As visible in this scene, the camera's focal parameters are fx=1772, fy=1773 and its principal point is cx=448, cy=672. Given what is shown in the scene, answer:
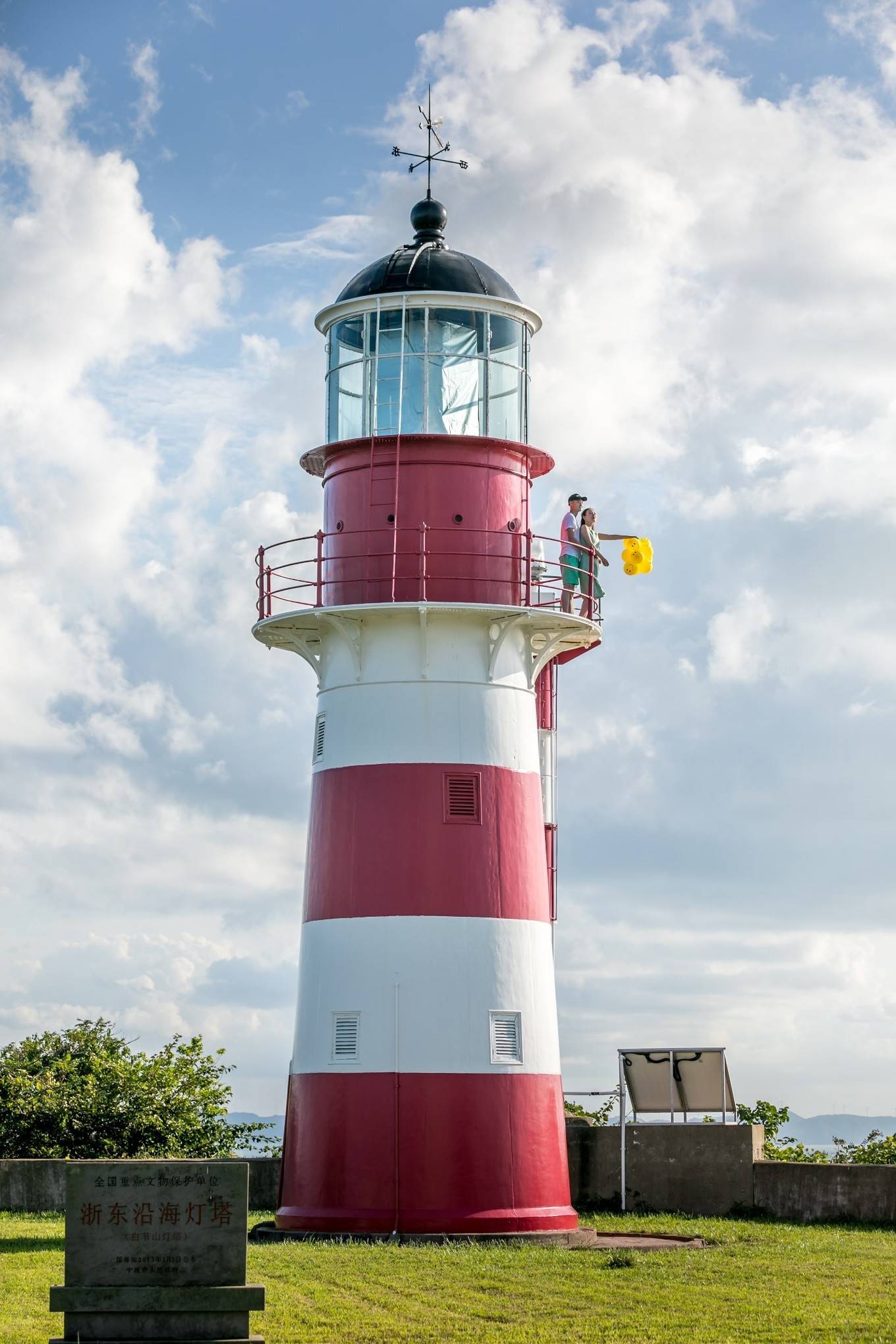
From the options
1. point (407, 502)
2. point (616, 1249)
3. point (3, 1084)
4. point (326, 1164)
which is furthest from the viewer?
point (3, 1084)

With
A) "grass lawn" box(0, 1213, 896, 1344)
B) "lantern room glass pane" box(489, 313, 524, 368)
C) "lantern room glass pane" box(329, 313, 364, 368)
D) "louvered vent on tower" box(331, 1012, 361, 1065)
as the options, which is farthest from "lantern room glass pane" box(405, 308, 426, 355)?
"grass lawn" box(0, 1213, 896, 1344)

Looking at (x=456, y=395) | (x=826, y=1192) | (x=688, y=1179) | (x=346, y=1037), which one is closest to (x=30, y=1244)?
(x=346, y=1037)

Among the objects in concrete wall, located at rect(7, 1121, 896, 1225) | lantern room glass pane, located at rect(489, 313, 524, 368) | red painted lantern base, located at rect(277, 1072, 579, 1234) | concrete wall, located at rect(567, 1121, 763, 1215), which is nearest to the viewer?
red painted lantern base, located at rect(277, 1072, 579, 1234)

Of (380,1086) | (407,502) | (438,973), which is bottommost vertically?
(380,1086)

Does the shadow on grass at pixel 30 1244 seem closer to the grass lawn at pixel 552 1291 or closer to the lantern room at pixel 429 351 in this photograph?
the grass lawn at pixel 552 1291

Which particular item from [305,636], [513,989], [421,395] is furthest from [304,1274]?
[421,395]

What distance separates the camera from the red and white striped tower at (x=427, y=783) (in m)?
21.2

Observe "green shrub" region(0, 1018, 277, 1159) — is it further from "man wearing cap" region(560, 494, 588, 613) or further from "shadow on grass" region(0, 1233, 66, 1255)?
"man wearing cap" region(560, 494, 588, 613)

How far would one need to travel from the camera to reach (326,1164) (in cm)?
2142

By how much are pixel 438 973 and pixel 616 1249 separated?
381 cm

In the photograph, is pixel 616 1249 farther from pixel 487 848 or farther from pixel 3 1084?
pixel 3 1084

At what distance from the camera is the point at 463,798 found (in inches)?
869

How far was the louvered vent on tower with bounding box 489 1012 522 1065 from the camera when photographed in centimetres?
2150

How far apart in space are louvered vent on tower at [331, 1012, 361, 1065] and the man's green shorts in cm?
633
